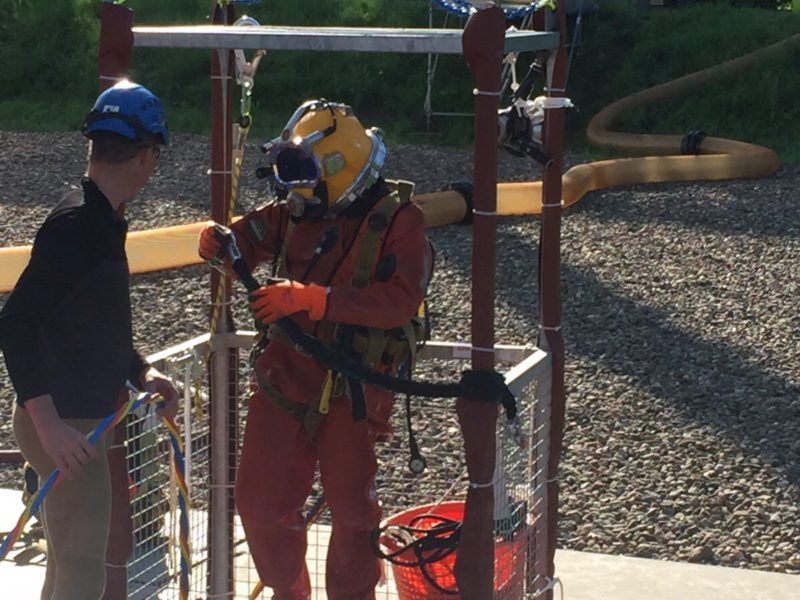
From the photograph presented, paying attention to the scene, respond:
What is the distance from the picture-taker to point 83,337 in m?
3.09

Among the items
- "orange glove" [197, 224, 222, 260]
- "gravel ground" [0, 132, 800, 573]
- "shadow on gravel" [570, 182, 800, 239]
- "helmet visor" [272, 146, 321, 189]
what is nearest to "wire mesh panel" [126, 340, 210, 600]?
"orange glove" [197, 224, 222, 260]

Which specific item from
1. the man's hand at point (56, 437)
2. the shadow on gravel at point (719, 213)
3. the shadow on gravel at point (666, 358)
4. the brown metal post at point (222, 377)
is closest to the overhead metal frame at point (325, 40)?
the brown metal post at point (222, 377)

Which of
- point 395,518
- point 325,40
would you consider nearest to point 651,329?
point 395,518

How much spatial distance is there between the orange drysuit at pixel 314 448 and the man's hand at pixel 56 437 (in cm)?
73

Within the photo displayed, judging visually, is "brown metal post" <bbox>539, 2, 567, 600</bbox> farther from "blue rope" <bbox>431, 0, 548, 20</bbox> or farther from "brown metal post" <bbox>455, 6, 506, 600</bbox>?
"brown metal post" <bbox>455, 6, 506, 600</bbox>

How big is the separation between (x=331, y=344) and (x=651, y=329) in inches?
182

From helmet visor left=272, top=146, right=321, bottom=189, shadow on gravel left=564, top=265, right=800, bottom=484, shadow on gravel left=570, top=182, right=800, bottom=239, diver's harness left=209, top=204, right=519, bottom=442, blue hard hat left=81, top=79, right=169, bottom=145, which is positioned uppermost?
blue hard hat left=81, top=79, right=169, bottom=145

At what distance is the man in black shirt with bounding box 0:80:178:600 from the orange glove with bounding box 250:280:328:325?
0.31 meters

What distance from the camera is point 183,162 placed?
1299cm

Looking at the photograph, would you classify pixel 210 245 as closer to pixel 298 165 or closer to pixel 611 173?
pixel 298 165

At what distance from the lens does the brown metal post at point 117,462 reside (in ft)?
11.4

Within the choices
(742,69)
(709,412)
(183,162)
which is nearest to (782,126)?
(742,69)

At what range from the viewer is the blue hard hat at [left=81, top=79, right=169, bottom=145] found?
3.12 metres

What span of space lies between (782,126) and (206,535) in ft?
41.4
